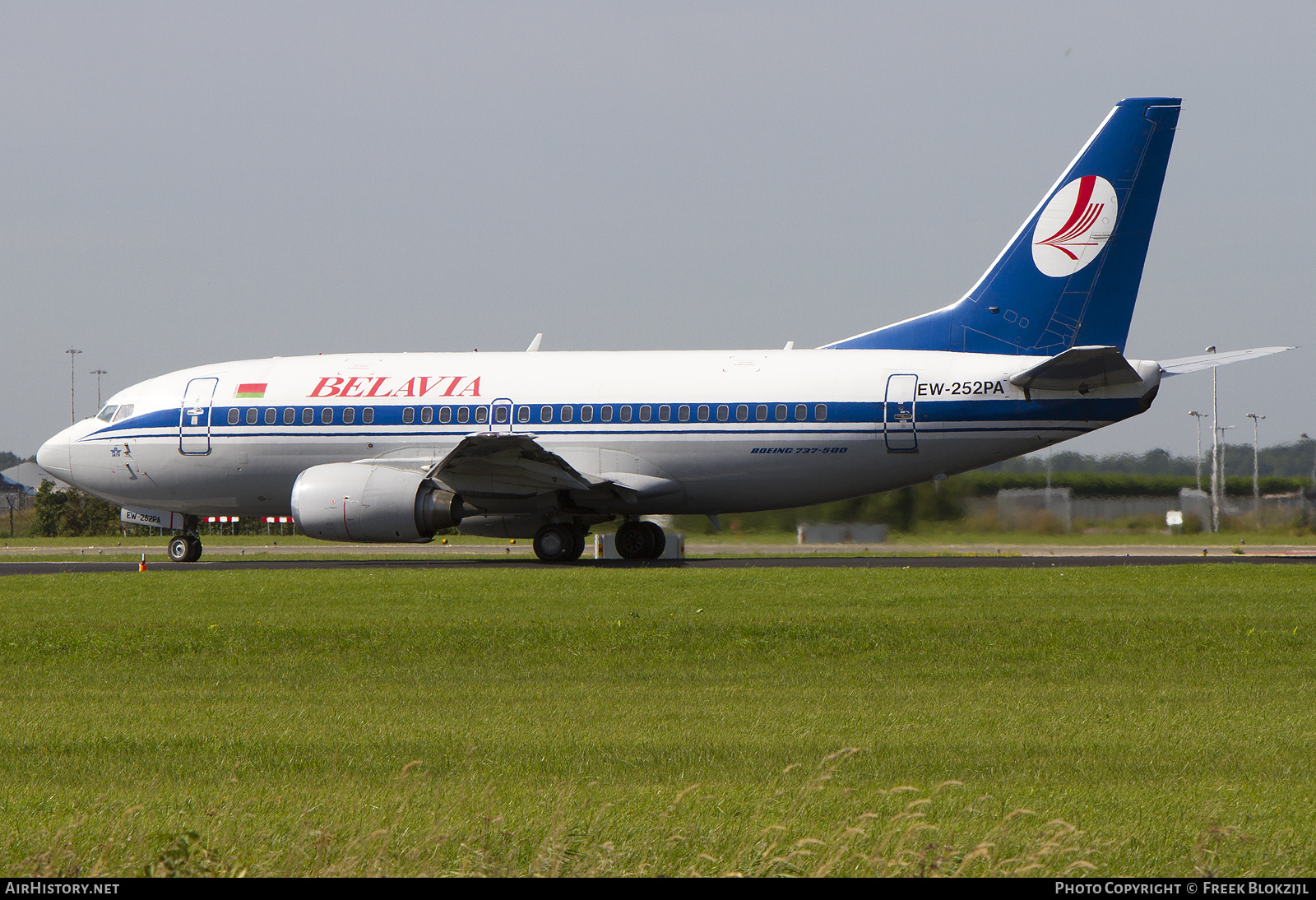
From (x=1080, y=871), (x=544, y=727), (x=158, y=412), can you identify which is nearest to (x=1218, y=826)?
(x=1080, y=871)

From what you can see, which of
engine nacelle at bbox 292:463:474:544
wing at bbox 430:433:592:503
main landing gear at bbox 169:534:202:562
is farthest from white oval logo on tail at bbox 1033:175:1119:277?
main landing gear at bbox 169:534:202:562

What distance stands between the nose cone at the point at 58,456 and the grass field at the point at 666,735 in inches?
533

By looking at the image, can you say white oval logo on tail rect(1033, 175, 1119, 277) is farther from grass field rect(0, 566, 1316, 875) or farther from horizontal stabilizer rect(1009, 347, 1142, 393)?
grass field rect(0, 566, 1316, 875)

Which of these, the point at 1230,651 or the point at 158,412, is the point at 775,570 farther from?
the point at 158,412

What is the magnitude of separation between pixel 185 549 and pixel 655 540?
1106 centimetres

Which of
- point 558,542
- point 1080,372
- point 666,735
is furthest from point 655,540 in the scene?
point 666,735

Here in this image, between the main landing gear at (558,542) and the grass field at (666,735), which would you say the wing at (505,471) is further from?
the grass field at (666,735)

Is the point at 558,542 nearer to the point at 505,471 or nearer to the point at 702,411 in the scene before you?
the point at 505,471

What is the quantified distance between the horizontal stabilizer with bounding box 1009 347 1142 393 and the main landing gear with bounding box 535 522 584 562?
31.1 ft

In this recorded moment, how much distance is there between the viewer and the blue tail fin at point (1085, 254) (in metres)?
24.9

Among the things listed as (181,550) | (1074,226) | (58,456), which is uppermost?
(1074,226)

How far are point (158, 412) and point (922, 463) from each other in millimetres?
17001

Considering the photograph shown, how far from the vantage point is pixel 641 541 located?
28.4 meters

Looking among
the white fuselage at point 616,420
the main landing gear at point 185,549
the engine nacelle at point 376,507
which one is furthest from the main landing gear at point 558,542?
the main landing gear at point 185,549
